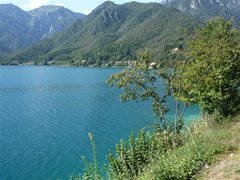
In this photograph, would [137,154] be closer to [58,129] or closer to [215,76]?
[215,76]

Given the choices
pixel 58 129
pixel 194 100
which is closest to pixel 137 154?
pixel 194 100

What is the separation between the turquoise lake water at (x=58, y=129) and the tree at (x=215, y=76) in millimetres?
12991

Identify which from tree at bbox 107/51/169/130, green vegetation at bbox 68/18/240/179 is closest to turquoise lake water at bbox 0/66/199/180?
tree at bbox 107/51/169/130

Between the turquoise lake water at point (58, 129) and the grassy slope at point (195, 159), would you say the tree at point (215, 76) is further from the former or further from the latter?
the turquoise lake water at point (58, 129)

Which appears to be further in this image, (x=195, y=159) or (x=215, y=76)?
(x=215, y=76)

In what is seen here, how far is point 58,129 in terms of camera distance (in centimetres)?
4631

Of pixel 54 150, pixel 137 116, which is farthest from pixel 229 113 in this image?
pixel 137 116

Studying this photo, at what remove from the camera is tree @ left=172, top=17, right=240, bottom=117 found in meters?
19.2

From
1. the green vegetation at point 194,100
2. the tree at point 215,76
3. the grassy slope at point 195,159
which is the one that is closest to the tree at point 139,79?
the green vegetation at point 194,100

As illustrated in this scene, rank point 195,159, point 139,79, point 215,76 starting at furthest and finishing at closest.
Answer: point 139,79
point 215,76
point 195,159

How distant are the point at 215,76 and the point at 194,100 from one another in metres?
2.74

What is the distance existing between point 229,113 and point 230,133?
277 inches

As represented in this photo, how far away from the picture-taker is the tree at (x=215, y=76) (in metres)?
19.2

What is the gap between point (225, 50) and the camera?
63.9 ft
